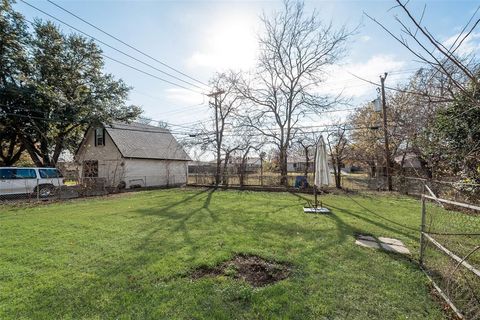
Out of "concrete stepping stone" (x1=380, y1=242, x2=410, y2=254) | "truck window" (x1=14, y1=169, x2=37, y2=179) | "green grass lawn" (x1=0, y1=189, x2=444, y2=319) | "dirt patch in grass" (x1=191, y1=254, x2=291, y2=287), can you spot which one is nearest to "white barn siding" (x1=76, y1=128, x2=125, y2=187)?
"truck window" (x1=14, y1=169, x2=37, y2=179)

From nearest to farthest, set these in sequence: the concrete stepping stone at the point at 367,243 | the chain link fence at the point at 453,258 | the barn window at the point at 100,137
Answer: the chain link fence at the point at 453,258 → the concrete stepping stone at the point at 367,243 → the barn window at the point at 100,137

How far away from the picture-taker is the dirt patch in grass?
3.51 m

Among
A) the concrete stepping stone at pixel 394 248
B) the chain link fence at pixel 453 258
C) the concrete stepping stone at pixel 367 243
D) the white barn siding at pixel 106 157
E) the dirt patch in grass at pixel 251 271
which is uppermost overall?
the white barn siding at pixel 106 157

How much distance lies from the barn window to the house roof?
0.98 metres

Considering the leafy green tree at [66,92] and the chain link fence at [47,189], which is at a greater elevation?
the leafy green tree at [66,92]

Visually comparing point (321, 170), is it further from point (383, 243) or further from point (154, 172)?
point (154, 172)

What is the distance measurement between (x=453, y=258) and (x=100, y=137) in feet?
73.8

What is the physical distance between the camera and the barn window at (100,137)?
66.5 ft

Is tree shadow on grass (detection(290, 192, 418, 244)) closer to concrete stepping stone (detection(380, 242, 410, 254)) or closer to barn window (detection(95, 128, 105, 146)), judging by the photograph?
concrete stepping stone (detection(380, 242, 410, 254))

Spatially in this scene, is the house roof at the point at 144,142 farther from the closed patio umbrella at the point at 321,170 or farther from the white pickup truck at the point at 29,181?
the closed patio umbrella at the point at 321,170

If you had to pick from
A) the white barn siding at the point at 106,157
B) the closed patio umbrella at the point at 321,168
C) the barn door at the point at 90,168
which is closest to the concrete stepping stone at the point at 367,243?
the closed patio umbrella at the point at 321,168

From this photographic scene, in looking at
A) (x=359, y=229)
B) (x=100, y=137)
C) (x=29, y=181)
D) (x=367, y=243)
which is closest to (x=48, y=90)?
(x=100, y=137)

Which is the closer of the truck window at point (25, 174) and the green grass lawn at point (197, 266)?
the green grass lawn at point (197, 266)

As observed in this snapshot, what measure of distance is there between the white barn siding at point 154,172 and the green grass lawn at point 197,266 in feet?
41.0
